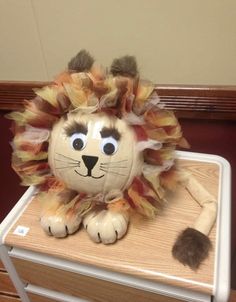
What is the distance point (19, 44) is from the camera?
86cm

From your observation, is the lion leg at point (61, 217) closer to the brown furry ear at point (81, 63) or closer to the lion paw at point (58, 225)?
the lion paw at point (58, 225)

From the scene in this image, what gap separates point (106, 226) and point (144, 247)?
79 mm

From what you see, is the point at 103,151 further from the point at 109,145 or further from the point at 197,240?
the point at 197,240

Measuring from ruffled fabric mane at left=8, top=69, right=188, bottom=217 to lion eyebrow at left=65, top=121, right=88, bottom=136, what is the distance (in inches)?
1.1

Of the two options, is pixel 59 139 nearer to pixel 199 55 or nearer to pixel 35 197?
pixel 35 197

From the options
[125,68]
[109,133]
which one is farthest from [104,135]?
[125,68]

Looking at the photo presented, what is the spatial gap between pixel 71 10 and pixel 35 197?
445 millimetres

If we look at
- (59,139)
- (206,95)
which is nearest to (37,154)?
(59,139)

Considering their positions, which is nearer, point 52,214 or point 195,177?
point 52,214

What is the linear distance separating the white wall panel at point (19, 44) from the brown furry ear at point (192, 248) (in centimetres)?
59

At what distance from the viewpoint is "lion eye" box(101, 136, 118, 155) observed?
53 centimetres

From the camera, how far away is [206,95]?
0.77 metres

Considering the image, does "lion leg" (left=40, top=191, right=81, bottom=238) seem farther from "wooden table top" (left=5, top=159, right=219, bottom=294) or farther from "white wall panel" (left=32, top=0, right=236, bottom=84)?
"white wall panel" (left=32, top=0, right=236, bottom=84)

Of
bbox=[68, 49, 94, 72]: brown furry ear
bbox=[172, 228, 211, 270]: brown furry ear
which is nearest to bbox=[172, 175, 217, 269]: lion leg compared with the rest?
bbox=[172, 228, 211, 270]: brown furry ear
